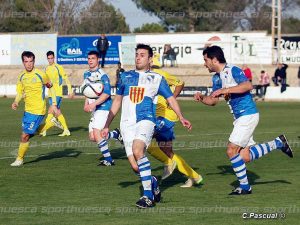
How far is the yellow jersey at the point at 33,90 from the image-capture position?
17125 mm

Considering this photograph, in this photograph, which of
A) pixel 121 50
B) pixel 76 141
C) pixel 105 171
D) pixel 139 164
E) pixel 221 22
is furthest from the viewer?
pixel 221 22

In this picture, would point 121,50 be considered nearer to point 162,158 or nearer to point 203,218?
point 162,158

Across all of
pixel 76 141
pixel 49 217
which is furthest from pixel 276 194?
pixel 76 141

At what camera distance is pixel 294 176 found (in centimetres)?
1491

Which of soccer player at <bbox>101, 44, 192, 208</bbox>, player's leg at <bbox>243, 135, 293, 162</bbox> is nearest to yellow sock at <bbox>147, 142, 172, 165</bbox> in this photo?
player's leg at <bbox>243, 135, 293, 162</bbox>

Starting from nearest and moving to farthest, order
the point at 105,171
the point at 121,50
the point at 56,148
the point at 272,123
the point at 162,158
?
the point at 162,158 < the point at 105,171 < the point at 56,148 < the point at 272,123 < the point at 121,50

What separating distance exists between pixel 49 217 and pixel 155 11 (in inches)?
3359

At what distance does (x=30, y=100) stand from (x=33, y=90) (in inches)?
8.2

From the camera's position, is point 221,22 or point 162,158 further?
point 221,22

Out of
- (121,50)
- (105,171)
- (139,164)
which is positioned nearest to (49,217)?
(139,164)

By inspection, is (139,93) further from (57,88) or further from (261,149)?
(57,88)

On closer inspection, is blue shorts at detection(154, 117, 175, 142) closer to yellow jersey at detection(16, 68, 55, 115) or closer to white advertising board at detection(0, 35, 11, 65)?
yellow jersey at detection(16, 68, 55, 115)

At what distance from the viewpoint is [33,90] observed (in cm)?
1719

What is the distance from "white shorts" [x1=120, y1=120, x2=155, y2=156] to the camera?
11.9m
